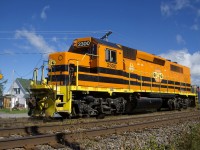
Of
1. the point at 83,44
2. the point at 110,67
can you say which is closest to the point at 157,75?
the point at 110,67

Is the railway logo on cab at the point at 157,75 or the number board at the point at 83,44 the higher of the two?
the number board at the point at 83,44

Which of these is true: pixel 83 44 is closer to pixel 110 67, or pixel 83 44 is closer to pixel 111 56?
pixel 111 56

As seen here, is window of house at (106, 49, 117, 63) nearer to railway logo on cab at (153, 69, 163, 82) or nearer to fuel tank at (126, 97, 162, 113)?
fuel tank at (126, 97, 162, 113)

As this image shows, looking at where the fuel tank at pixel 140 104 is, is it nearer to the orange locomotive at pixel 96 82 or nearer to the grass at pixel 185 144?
the orange locomotive at pixel 96 82

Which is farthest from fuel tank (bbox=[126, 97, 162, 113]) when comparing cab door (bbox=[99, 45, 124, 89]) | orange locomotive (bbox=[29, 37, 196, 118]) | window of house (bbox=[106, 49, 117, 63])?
window of house (bbox=[106, 49, 117, 63])

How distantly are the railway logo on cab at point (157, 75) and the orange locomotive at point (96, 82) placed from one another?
15 centimetres

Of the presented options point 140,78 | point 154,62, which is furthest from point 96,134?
point 154,62

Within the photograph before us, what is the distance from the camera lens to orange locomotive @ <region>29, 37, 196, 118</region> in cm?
A: 1182

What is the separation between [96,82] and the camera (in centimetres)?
1320

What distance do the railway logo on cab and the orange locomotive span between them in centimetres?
15

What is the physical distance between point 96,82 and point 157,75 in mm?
7951

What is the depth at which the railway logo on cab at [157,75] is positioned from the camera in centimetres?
Answer: 1934

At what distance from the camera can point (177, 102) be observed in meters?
21.7

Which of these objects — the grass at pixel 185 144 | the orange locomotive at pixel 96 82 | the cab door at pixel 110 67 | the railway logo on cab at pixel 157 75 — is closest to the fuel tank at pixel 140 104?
the orange locomotive at pixel 96 82
